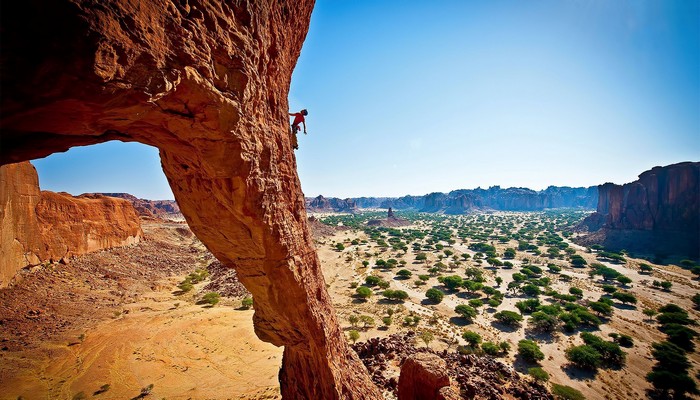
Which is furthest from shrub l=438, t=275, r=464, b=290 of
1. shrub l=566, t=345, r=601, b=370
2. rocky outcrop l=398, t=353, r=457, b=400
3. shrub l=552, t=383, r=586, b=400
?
rocky outcrop l=398, t=353, r=457, b=400

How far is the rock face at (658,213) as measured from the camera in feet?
209

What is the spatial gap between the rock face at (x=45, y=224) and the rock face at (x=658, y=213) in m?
111

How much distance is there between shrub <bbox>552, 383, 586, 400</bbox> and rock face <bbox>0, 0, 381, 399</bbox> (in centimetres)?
1673

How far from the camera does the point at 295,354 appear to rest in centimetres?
1123

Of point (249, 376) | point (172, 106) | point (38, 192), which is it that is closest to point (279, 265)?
point (172, 106)

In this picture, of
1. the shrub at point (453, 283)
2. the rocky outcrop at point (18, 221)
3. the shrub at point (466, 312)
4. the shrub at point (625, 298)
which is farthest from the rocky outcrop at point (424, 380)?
the shrub at point (625, 298)

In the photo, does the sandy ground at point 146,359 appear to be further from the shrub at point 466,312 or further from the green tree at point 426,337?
the shrub at point 466,312

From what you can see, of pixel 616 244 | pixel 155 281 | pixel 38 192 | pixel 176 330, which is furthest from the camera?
pixel 616 244

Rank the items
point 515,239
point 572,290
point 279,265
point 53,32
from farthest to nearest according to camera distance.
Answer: point 515,239
point 572,290
point 279,265
point 53,32

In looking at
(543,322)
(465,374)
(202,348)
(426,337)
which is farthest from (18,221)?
(543,322)

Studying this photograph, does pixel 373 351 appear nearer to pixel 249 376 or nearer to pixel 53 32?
pixel 249 376

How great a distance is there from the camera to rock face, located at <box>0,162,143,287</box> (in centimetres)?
2375

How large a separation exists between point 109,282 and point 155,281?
547 centimetres

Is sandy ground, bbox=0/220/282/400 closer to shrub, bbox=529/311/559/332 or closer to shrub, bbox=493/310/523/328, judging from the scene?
shrub, bbox=493/310/523/328
